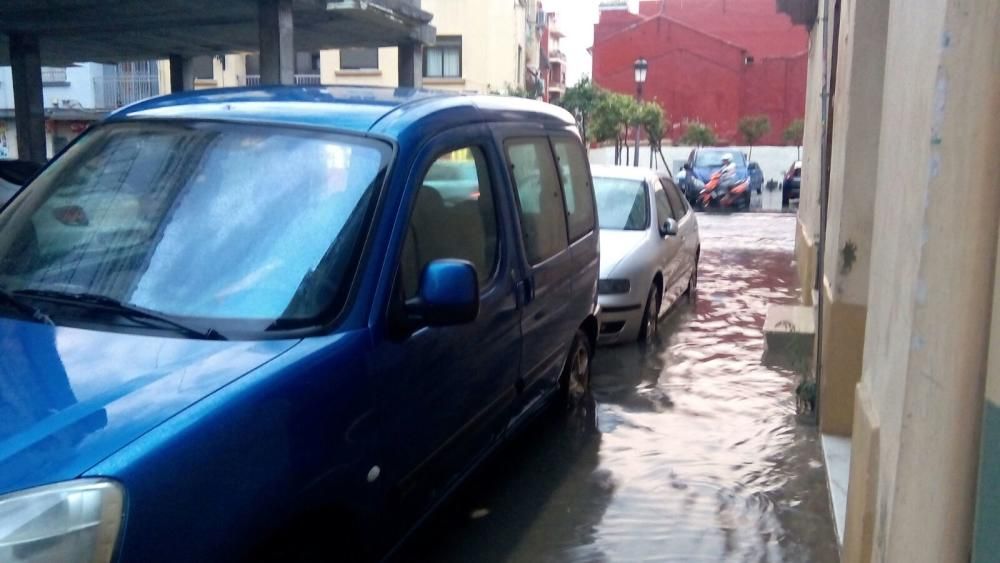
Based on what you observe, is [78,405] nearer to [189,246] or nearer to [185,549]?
[185,549]

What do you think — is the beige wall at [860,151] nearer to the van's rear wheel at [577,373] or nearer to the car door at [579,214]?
the car door at [579,214]

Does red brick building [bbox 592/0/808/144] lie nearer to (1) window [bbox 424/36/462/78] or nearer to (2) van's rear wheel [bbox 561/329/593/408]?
(1) window [bbox 424/36/462/78]

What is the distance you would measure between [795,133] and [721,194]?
17.3 meters

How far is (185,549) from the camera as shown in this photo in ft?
7.63

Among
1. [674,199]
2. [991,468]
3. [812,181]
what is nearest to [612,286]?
[674,199]

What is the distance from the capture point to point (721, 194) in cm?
2527

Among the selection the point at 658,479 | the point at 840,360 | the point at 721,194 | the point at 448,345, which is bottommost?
the point at 658,479

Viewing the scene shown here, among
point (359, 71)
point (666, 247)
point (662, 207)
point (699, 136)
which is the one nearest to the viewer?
point (666, 247)

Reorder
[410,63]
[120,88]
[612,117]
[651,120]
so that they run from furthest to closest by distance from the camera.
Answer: [120,88] → [651,120] → [612,117] → [410,63]

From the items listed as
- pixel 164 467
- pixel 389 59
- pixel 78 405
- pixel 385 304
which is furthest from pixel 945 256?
pixel 389 59

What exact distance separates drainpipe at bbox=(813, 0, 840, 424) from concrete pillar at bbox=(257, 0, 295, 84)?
26.6 feet

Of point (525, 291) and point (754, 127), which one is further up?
point (754, 127)

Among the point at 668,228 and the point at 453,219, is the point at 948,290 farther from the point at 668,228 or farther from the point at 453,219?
the point at 668,228

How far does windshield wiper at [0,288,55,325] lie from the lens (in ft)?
9.95
